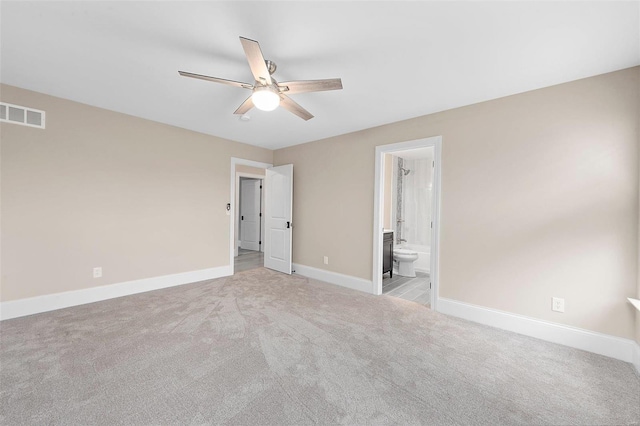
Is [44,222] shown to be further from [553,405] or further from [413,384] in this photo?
[553,405]

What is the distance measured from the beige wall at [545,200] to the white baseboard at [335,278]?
44.0 inches

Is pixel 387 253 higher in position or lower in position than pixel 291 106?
lower

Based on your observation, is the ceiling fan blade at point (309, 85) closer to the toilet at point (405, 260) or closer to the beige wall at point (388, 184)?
the beige wall at point (388, 184)

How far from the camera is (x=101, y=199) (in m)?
3.26

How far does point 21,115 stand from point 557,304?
19.3ft

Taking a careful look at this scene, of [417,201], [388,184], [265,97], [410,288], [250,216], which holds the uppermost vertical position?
[265,97]

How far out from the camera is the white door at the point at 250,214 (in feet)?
23.8

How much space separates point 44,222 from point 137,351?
209 cm

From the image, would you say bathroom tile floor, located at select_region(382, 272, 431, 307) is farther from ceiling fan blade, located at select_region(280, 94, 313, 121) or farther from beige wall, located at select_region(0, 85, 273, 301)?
beige wall, located at select_region(0, 85, 273, 301)

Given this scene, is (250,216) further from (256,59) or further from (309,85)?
(256,59)

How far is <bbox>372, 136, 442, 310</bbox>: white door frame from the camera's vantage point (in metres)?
3.09

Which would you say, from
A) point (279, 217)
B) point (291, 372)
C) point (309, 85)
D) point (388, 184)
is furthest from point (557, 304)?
point (279, 217)

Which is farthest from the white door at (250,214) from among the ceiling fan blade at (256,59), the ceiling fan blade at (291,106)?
the ceiling fan blade at (256,59)

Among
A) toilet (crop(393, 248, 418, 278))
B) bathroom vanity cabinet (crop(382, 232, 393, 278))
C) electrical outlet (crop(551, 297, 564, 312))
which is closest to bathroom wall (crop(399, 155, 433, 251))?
toilet (crop(393, 248, 418, 278))
